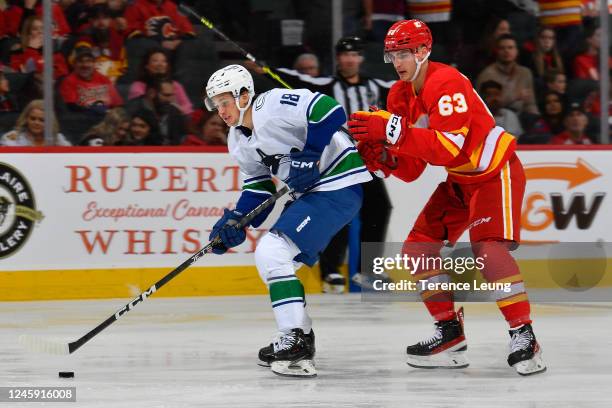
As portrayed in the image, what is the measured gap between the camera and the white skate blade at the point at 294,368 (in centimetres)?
516

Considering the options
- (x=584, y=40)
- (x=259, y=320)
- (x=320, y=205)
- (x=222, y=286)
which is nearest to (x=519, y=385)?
(x=320, y=205)

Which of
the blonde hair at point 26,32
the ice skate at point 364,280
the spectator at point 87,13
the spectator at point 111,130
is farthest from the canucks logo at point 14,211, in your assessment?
the ice skate at point 364,280

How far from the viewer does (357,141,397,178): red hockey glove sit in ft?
17.9

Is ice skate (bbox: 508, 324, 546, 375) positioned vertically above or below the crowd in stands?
below

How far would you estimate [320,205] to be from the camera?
538cm

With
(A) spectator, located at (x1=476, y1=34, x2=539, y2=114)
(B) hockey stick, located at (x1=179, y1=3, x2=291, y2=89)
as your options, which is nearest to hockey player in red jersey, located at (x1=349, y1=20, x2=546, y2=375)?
(B) hockey stick, located at (x1=179, y1=3, x2=291, y2=89)

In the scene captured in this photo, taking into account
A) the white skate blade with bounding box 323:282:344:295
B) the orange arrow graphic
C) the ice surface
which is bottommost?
the white skate blade with bounding box 323:282:344:295

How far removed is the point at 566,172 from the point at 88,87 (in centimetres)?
300

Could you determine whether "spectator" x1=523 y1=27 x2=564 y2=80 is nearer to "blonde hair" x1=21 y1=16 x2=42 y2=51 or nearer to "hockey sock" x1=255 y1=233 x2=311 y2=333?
"blonde hair" x1=21 y1=16 x2=42 y2=51

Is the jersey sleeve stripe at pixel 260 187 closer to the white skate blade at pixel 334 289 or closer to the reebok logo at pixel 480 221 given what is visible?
the reebok logo at pixel 480 221

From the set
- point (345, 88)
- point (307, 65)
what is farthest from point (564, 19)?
point (307, 65)

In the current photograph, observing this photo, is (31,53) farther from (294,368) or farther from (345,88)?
(294,368)

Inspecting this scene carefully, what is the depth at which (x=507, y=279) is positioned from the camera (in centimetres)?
522

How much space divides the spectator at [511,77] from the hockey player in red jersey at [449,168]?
331cm
